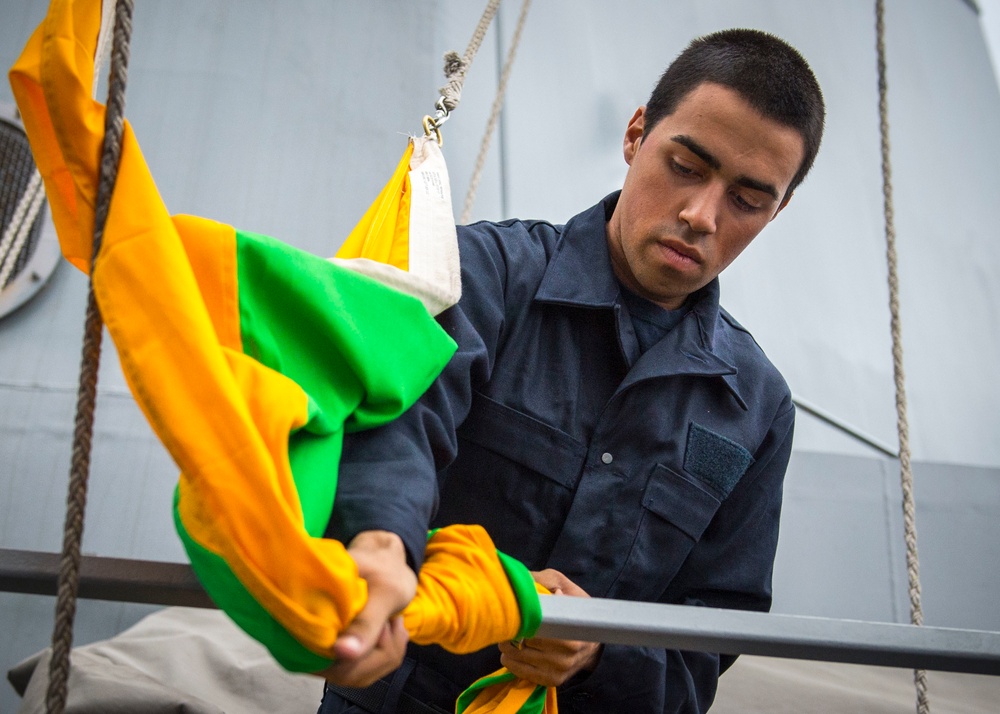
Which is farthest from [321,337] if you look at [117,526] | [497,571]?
[117,526]

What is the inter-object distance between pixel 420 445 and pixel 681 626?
20cm

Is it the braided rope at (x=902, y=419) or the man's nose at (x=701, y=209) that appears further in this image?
the braided rope at (x=902, y=419)

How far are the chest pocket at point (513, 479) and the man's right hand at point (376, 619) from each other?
0.27m

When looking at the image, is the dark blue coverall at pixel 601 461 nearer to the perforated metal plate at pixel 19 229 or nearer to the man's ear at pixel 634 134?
the man's ear at pixel 634 134

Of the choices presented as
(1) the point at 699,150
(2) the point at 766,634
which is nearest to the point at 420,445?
(2) the point at 766,634

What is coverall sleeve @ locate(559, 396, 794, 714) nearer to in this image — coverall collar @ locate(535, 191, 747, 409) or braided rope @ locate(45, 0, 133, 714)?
coverall collar @ locate(535, 191, 747, 409)

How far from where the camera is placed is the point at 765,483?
85 centimetres

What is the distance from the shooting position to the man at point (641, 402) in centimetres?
75

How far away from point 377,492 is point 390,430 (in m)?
0.06

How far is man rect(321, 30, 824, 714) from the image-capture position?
754 millimetres

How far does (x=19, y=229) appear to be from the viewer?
1.56 metres

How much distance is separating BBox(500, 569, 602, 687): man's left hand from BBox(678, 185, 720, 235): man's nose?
0.32 m

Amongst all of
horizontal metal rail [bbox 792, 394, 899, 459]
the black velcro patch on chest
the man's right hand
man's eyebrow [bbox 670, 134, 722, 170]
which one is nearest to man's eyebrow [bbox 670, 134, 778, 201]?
man's eyebrow [bbox 670, 134, 722, 170]

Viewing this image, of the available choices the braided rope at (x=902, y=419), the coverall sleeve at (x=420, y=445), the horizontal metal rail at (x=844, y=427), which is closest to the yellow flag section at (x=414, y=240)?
the coverall sleeve at (x=420, y=445)
